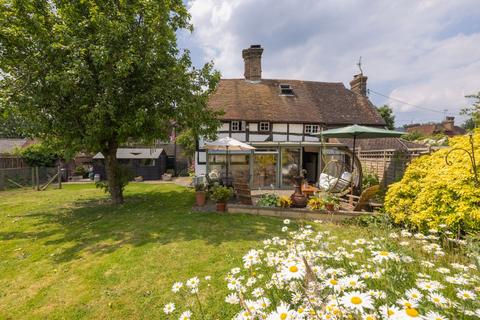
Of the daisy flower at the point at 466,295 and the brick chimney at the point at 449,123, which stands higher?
the brick chimney at the point at 449,123

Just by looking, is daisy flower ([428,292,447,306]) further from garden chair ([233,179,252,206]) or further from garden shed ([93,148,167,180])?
garden shed ([93,148,167,180])

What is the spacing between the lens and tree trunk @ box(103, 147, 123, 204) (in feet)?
31.0

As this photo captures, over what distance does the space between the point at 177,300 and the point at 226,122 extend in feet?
38.3

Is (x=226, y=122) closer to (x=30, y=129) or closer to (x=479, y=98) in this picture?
(x=30, y=129)

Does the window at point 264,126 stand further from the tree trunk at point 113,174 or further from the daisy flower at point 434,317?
the daisy flower at point 434,317

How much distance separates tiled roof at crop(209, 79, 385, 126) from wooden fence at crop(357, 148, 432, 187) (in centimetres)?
481

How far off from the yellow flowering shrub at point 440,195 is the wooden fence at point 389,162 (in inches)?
66.2

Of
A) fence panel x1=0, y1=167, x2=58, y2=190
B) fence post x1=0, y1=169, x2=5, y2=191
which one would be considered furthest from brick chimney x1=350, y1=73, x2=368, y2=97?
fence post x1=0, y1=169, x2=5, y2=191

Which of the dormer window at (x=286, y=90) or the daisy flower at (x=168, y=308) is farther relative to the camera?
the dormer window at (x=286, y=90)

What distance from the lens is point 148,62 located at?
26.4 ft

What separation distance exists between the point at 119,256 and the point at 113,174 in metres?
5.66

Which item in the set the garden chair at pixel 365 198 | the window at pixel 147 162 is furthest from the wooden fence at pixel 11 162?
the garden chair at pixel 365 198

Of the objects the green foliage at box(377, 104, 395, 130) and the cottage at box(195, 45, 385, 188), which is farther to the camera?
the green foliage at box(377, 104, 395, 130)

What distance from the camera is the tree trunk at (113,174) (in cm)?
944
